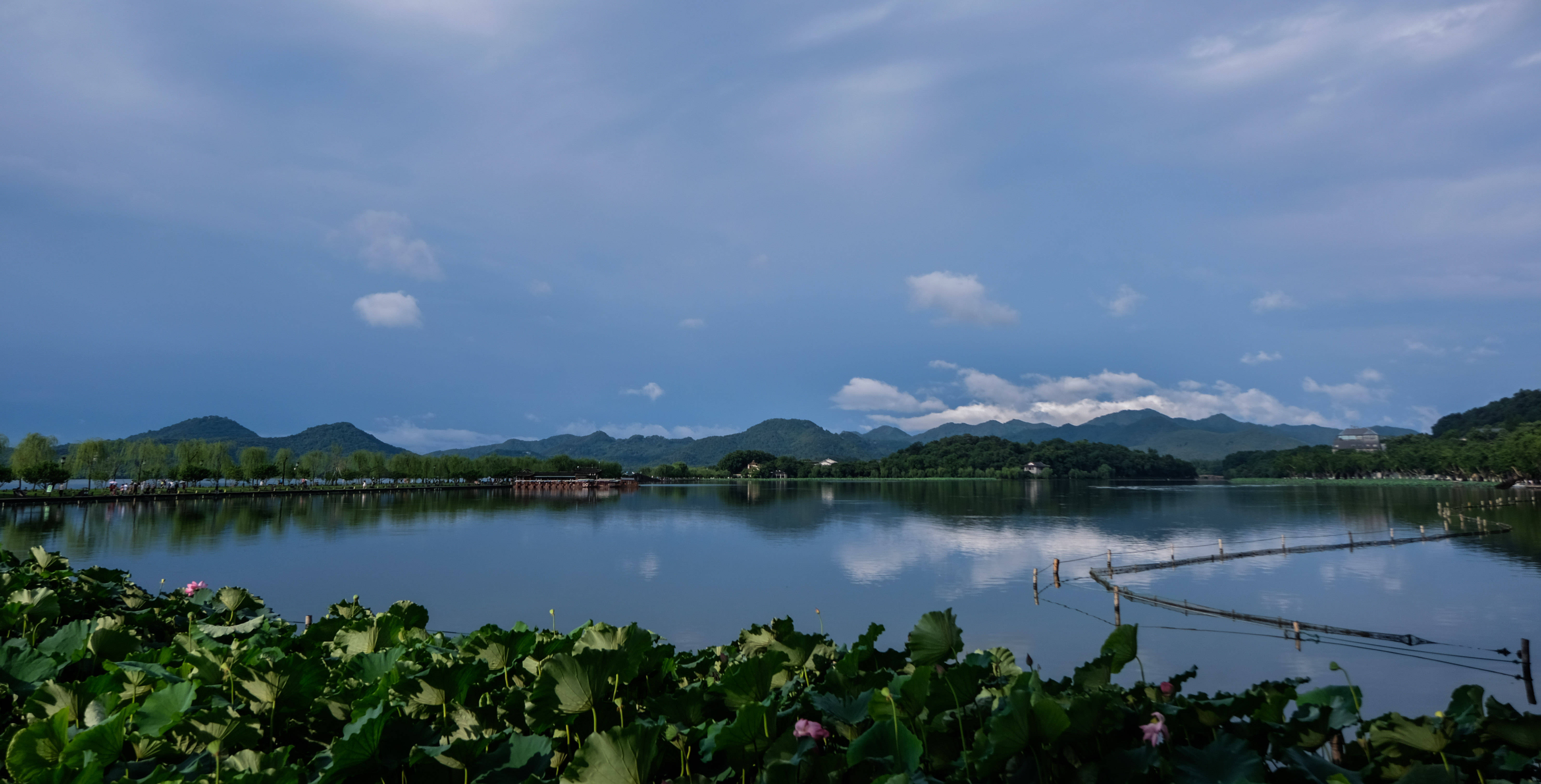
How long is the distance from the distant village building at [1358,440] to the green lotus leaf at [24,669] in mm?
185852

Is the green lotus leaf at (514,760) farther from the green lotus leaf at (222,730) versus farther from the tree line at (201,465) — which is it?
the tree line at (201,465)

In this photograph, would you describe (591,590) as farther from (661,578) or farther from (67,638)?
(67,638)

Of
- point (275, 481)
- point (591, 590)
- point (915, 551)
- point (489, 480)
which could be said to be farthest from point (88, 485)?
point (915, 551)

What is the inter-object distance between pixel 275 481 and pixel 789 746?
4097 inches

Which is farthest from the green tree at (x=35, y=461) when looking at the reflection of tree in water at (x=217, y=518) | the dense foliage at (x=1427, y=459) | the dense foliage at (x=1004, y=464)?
the dense foliage at (x=1427, y=459)

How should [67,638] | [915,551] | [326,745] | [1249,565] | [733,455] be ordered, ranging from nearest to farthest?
[326,745], [67,638], [1249,565], [915,551], [733,455]

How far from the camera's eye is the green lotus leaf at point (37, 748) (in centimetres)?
134

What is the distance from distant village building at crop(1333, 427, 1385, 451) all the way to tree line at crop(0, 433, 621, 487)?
172 meters

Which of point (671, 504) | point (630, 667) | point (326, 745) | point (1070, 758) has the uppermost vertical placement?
point (630, 667)

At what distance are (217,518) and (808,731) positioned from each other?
54318 mm

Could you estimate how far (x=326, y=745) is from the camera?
184 cm

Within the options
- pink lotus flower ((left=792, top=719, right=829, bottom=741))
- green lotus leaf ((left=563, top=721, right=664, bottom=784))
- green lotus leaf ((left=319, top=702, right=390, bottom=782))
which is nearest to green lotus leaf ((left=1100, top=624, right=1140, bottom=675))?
pink lotus flower ((left=792, top=719, right=829, bottom=741))

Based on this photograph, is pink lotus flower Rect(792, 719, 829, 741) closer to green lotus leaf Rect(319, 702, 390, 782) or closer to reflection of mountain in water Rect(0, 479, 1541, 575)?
green lotus leaf Rect(319, 702, 390, 782)

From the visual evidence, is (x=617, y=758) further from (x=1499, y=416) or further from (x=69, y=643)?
(x=1499, y=416)
